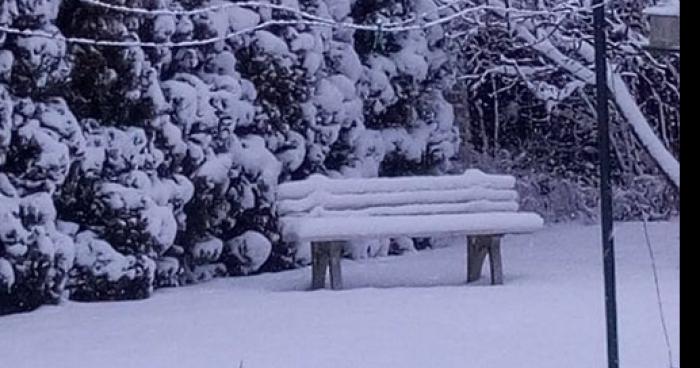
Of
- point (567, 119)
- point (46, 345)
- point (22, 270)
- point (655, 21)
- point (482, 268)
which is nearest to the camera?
Answer: point (655, 21)

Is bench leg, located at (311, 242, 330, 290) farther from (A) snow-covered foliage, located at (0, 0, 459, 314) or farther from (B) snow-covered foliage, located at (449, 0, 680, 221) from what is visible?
(B) snow-covered foliage, located at (449, 0, 680, 221)

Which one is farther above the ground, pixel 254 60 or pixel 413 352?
pixel 254 60

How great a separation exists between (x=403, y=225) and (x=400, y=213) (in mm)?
252

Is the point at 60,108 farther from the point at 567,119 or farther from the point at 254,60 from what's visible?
the point at 567,119

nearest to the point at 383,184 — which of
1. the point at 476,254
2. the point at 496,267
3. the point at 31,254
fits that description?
the point at 476,254

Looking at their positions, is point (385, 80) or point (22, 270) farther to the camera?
point (385, 80)

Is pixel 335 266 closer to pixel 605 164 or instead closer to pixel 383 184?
pixel 383 184

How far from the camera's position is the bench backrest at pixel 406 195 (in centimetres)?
919

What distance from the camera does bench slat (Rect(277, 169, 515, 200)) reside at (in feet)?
30.1

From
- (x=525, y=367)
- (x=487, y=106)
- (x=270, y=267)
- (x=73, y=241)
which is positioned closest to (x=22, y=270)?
(x=73, y=241)

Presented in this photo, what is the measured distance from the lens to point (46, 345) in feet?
22.9

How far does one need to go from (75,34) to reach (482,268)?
3011 millimetres

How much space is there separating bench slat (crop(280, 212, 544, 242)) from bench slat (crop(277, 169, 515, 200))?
0.21 metres

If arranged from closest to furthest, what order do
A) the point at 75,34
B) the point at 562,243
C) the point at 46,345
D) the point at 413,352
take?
the point at 413,352
the point at 46,345
the point at 75,34
the point at 562,243
